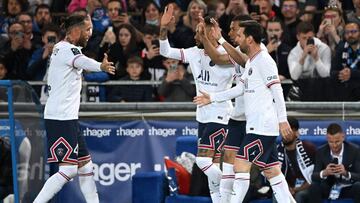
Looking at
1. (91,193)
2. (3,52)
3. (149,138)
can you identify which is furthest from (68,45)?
(3,52)

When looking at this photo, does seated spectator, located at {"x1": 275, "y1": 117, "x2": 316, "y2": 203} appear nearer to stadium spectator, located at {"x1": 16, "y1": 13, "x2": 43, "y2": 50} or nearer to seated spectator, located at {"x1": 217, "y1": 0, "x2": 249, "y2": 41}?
seated spectator, located at {"x1": 217, "y1": 0, "x2": 249, "y2": 41}

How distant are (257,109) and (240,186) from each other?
947mm

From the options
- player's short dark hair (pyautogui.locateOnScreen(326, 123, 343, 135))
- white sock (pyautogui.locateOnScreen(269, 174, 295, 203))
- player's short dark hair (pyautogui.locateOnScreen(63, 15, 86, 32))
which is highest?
player's short dark hair (pyautogui.locateOnScreen(63, 15, 86, 32))

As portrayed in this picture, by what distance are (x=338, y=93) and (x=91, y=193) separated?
4.44 m

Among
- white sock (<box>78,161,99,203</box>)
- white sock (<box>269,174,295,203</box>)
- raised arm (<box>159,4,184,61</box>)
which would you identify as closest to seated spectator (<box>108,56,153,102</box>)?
raised arm (<box>159,4,184,61</box>)

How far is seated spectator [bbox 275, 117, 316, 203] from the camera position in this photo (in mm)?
17031

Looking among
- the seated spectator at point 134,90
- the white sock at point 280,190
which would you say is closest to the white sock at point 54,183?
the white sock at point 280,190

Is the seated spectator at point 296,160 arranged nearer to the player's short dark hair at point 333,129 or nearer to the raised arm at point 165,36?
the player's short dark hair at point 333,129

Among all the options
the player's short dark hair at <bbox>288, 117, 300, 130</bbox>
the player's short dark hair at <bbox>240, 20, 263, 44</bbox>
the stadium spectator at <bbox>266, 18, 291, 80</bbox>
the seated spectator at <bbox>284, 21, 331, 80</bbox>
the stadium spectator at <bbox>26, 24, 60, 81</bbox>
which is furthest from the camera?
the stadium spectator at <bbox>26, 24, 60, 81</bbox>

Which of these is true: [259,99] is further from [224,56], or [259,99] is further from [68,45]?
[68,45]

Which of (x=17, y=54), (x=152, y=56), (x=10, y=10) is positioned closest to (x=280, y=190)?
(x=152, y=56)

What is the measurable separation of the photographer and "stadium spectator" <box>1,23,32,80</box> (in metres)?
4.27

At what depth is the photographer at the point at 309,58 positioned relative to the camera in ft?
60.7

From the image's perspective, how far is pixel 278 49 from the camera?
19031 millimetres
